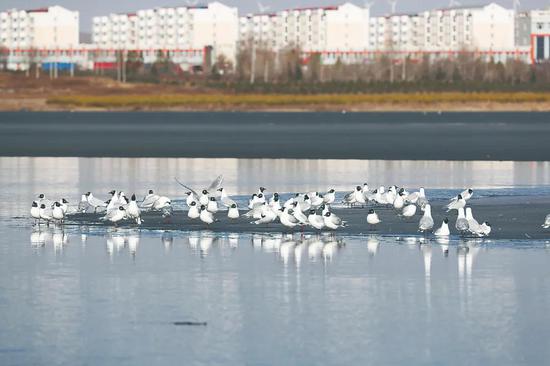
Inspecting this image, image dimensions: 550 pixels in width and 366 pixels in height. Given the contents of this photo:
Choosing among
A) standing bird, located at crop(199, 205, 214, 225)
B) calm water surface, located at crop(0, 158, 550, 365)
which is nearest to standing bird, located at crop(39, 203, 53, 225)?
calm water surface, located at crop(0, 158, 550, 365)

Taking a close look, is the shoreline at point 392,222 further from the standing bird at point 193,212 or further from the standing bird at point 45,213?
the standing bird at point 45,213

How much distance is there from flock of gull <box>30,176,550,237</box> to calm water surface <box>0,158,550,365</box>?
0.56m

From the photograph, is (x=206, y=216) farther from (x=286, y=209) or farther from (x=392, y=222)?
(x=392, y=222)

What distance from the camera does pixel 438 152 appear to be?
138 ft

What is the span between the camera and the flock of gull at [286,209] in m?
19.7

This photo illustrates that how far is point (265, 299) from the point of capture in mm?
14141

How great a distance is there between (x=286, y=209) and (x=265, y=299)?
19.6 feet

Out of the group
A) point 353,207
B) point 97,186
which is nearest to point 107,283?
point 353,207

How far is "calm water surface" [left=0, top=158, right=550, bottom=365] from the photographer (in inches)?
458

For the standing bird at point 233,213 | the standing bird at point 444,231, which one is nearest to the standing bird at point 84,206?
the standing bird at point 233,213

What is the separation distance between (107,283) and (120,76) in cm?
11864

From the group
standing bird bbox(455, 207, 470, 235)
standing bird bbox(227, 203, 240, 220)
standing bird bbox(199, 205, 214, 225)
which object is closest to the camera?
standing bird bbox(455, 207, 470, 235)

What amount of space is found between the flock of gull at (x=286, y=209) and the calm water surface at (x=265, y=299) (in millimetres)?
558

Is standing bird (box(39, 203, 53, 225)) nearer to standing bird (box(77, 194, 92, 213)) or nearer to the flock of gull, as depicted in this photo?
the flock of gull
